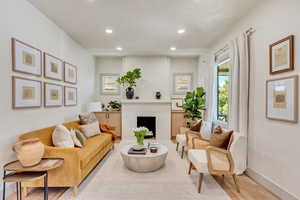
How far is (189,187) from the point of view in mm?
2607

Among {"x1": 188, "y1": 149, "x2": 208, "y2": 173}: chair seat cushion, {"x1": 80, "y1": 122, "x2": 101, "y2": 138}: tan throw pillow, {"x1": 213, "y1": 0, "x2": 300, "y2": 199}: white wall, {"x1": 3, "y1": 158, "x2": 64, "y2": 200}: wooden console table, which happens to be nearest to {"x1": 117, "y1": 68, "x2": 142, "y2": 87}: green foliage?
{"x1": 80, "y1": 122, "x2": 101, "y2": 138}: tan throw pillow

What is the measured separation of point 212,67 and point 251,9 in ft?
6.26

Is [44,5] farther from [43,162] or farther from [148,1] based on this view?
[43,162]

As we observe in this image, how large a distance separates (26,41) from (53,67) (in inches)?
31.1

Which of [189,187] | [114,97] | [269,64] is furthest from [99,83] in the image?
[269,64]

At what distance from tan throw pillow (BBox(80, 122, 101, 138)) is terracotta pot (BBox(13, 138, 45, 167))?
1.85 meters

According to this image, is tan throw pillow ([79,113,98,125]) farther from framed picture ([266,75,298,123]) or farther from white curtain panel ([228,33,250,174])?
framed picture ([266,75,298,123])

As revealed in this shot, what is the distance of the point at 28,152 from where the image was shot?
191 cm

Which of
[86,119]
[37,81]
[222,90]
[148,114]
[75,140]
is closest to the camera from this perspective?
[37,81]

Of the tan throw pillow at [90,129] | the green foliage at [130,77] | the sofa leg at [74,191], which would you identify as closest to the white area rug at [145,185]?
the sofa leg at [74,191]

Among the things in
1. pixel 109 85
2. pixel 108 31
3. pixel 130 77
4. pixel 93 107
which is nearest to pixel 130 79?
pixel 130 77

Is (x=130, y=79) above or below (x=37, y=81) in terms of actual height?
above

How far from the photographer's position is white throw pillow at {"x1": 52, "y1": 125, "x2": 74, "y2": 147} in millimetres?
2796

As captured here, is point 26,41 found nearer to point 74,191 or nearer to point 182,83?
point 74,191
